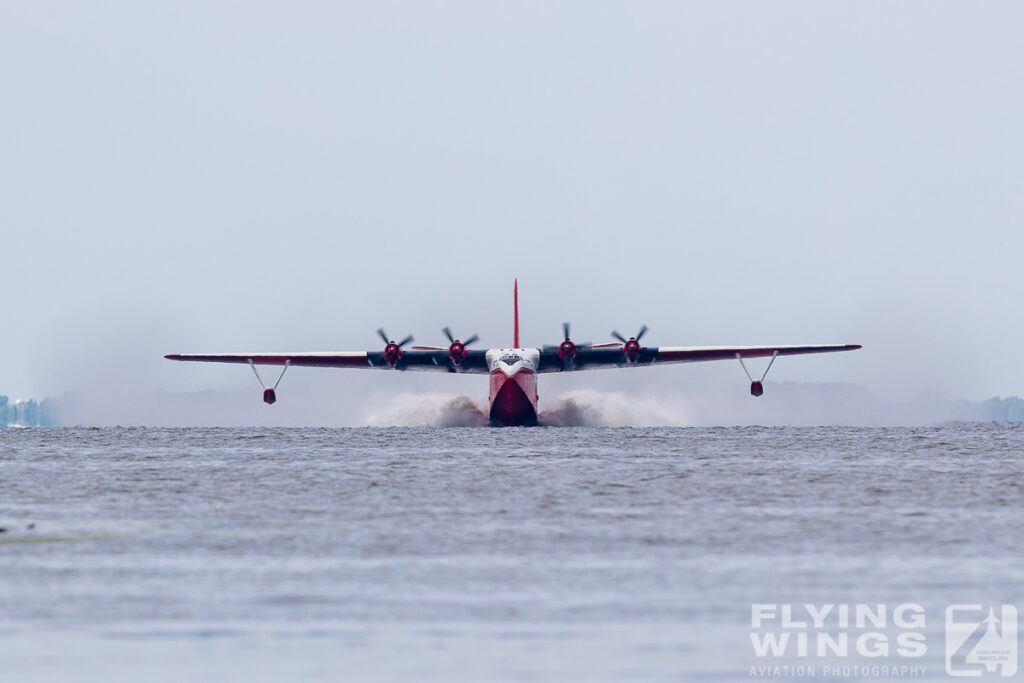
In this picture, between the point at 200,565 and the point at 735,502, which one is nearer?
the point at 200,565

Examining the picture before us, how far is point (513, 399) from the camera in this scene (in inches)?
2518

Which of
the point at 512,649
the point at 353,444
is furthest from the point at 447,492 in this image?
the point at 353,444

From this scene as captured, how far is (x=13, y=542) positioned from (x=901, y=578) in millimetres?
12377

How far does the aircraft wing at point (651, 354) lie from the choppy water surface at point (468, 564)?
87.7 feet

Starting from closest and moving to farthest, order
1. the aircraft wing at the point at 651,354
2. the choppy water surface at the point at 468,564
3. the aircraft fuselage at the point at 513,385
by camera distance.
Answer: the choppy water surface at the point at 468,564 < the aircraft fuselage at the point at 513,385 < the aircraft wing at the point at 651,354

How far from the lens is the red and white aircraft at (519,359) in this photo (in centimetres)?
6406

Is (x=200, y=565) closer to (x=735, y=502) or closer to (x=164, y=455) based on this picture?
(x=735, y=502)

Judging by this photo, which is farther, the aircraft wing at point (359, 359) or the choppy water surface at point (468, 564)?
the aircraft wing at point (359, 359)

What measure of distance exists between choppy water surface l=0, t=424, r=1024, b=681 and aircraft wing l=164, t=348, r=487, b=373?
27.4 m

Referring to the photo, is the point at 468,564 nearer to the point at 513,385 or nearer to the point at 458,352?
the point at 513,385

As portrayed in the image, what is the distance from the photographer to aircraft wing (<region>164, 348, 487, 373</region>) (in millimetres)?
67562

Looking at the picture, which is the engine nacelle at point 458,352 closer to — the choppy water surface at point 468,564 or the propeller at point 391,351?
the propeller at point 391,351

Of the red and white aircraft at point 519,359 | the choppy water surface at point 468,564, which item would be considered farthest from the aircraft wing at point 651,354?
the choppy water surface at point 468,564

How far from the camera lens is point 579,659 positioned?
40.1 ft
